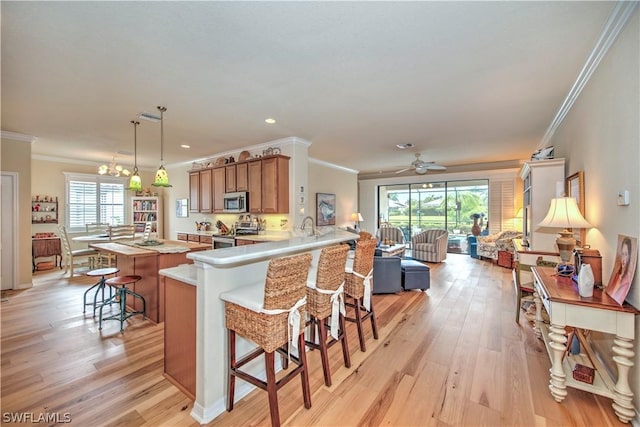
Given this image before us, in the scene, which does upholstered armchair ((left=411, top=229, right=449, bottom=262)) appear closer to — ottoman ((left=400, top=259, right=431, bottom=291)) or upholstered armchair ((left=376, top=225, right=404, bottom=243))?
upholstered armchair ((left=376, top=225, right=404, bottom=243))

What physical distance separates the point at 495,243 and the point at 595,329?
5.67m

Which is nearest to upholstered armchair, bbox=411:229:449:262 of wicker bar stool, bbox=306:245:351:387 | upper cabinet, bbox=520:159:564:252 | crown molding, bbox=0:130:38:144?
upper cabinet, bbox=520:159:564:252

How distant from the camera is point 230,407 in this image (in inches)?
72.1

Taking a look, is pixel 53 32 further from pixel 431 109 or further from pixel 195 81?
pixel 431 109

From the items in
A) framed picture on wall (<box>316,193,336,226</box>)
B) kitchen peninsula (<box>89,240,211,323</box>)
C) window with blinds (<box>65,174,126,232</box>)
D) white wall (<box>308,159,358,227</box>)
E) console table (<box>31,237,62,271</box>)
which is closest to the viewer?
kitchen peninsula (<box>89,240,211,323</box>)

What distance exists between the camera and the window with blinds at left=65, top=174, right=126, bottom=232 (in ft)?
22.5

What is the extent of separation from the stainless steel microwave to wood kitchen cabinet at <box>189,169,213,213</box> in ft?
2.20

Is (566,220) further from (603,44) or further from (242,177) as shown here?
(242,177)

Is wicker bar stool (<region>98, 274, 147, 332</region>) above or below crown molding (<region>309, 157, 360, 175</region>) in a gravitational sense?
below

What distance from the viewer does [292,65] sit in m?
2.47

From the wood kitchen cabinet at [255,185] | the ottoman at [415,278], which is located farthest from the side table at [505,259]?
the wood kitchen cabinet at [255,185]

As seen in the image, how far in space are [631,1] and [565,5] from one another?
0.37 m

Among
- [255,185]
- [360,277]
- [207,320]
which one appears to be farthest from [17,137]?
[360,277]

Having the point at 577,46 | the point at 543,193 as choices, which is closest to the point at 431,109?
the point at 577,46
